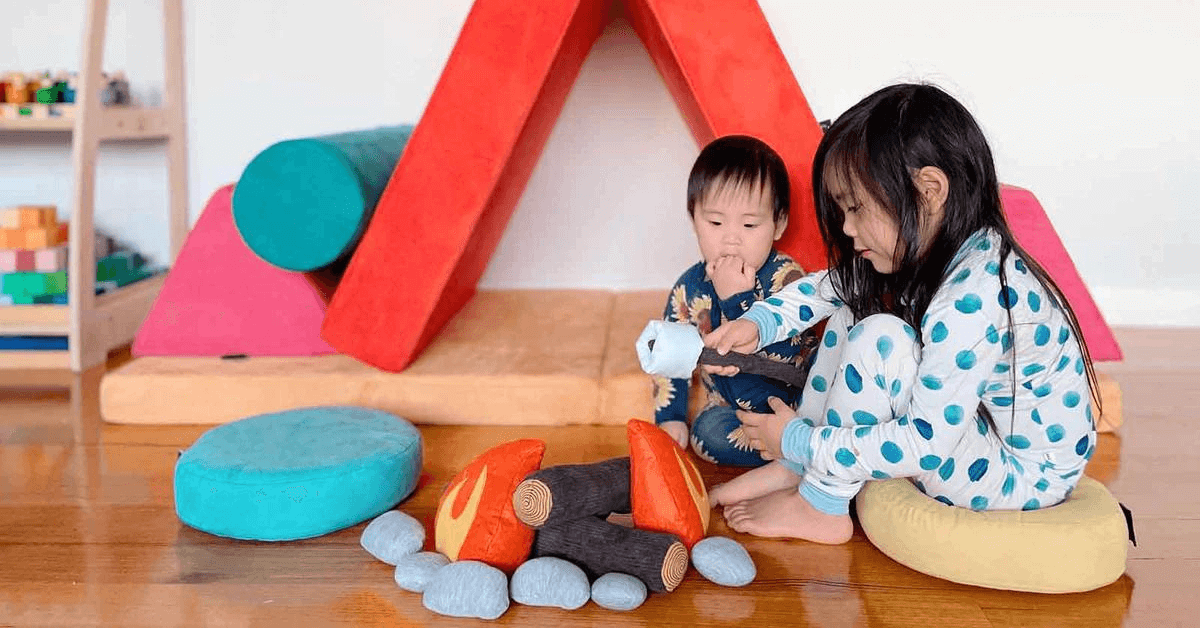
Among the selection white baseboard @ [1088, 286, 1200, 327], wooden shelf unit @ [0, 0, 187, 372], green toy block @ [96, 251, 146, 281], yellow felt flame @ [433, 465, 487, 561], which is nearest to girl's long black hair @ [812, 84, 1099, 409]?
yellow felt flame @ [433, 465, 487, 561]

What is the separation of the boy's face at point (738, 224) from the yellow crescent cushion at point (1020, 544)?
53cm

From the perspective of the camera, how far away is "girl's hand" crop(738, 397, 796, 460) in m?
1.36

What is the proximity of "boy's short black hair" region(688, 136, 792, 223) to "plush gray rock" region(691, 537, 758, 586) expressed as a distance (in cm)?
61

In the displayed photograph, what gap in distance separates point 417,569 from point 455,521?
7 centimetres

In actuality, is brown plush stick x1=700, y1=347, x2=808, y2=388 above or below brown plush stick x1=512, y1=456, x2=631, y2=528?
above

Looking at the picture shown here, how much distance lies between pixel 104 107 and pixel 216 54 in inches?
14.2

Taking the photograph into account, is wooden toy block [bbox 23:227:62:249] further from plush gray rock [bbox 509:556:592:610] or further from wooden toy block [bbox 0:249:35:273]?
plush gray rock [bbox 509:556:592:610]

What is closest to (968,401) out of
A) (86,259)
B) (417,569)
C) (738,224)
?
(738,224)

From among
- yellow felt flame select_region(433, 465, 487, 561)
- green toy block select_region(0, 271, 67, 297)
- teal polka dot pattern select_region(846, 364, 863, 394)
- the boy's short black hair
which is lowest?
yellow felt flame select_region(433, 465, 487, 561)

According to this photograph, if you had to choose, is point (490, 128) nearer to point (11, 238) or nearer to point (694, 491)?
point (694, 491)

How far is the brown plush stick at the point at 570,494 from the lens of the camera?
1.21 m

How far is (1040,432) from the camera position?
49.4 inches

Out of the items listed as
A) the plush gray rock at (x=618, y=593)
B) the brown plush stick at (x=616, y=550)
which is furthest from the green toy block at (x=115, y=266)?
the plush gray rock at (x=618, y=593)

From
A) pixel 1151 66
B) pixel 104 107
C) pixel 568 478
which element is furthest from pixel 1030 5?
pixel 104 107
